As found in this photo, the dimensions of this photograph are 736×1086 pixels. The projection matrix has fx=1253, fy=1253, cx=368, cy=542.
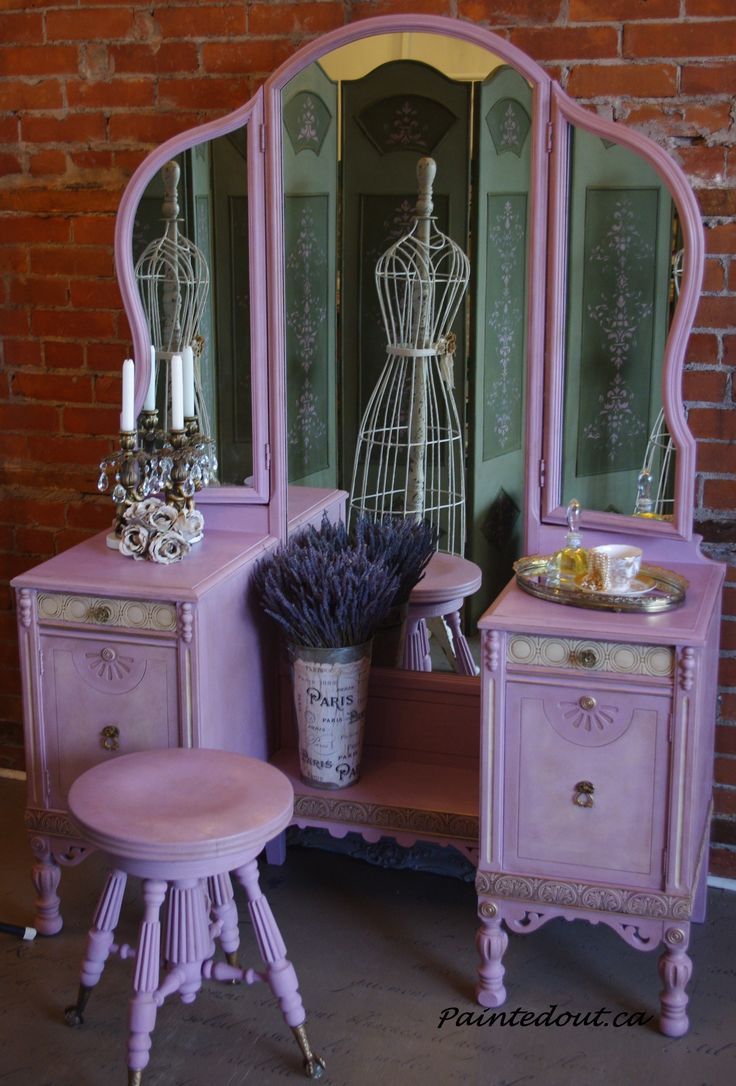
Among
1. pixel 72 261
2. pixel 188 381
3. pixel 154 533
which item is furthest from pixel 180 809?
pixel 72 261

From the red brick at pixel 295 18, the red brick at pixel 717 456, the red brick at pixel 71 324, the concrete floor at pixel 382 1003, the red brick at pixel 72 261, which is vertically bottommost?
the concrete floor at pixel 382 1003

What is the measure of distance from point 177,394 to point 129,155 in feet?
2.33

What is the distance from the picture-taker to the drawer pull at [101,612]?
2447 millimetres

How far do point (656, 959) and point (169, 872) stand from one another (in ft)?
3.65

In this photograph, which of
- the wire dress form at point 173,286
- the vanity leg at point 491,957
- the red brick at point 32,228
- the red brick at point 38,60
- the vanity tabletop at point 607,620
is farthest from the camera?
the red brick at point 32,228

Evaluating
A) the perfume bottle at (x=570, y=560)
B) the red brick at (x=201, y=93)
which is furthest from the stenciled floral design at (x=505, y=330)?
the red brick at (x=201, y=93)

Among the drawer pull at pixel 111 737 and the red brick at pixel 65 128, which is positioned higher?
the red brick at pixel 65 128

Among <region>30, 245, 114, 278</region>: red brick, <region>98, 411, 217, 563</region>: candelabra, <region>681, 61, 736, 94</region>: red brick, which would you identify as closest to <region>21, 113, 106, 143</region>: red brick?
<region>30, 245, 114, 278</region>: red brick

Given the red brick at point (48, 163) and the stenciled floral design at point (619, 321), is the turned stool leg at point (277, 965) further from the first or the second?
the red brick at point (48, 163)

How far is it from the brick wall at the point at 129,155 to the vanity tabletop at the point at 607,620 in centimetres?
46

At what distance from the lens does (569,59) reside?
8.46 feet

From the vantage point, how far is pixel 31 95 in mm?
3008

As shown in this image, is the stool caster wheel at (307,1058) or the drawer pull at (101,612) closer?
the stool caster wheel at (307,1058)

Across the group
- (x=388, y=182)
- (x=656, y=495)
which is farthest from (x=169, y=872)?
(x=388, y=182)
